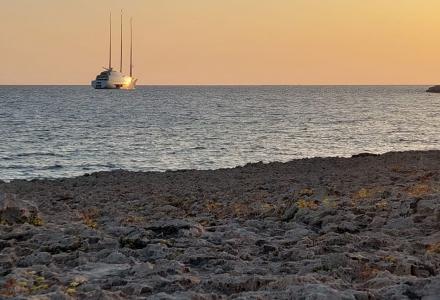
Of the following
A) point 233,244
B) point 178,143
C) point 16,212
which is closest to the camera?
point 233,244

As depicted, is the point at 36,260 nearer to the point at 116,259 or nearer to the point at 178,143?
the point at 116,259

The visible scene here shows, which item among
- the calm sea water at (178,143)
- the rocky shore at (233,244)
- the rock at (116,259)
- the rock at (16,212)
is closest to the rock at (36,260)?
the rocky shore at (233,244)

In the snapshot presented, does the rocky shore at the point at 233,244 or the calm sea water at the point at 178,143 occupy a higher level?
the rocky shore at the point at 233,244

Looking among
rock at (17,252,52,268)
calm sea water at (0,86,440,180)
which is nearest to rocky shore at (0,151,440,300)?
rock at (17,252,52,268)

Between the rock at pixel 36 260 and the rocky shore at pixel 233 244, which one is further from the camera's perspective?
the rock at pixel 36 260

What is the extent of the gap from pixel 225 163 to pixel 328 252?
26.6 meters

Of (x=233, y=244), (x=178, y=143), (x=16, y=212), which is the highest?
(x=233, y=244)

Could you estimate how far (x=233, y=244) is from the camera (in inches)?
348

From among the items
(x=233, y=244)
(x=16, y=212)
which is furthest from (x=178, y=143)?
(x=233, y=244)

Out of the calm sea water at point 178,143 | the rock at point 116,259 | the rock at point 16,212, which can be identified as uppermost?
the rock at point 116,259

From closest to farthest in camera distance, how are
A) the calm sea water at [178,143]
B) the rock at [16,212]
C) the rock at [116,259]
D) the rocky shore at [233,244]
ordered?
the rocky shore at [233,244] → the rock at [116,259] → the rock at [16,212] → the calm sea water at [178,143]

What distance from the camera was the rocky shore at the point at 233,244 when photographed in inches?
255

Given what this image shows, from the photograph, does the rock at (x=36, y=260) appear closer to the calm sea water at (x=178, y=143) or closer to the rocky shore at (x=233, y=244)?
the rocky shore at (x=233, y=244)

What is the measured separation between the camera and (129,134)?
175ft
